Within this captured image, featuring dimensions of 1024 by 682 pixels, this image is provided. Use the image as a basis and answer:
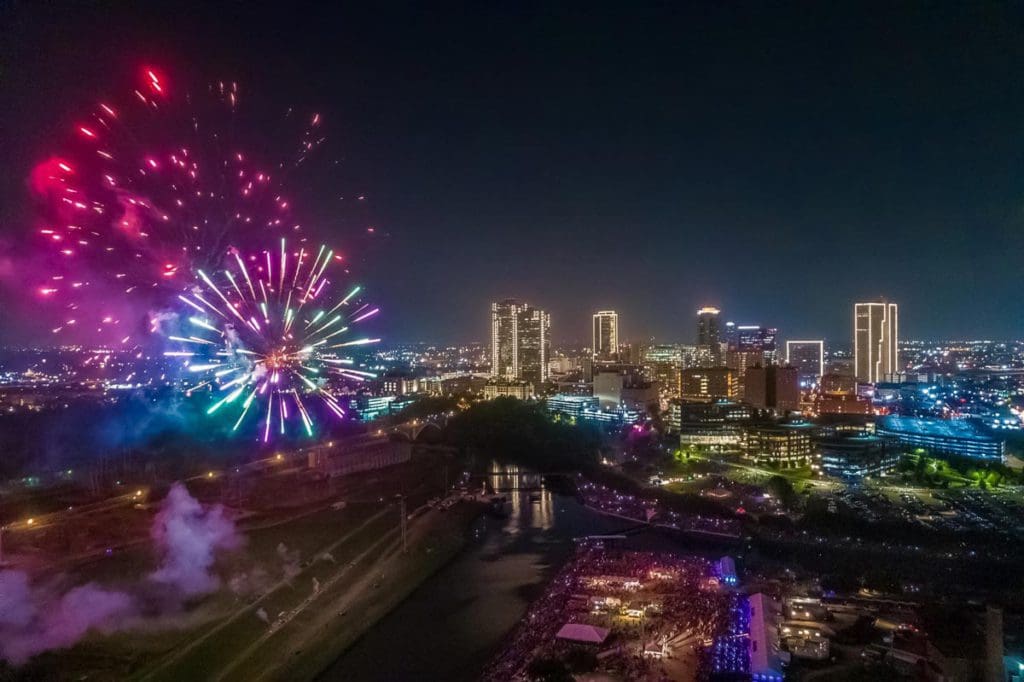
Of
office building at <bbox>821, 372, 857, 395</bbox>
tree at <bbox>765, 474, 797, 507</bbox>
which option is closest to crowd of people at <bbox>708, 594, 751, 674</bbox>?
tree at <bbox>765, 474, 797, 507</bbox>

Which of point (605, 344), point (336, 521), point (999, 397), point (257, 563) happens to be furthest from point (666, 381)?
point (257, 563)

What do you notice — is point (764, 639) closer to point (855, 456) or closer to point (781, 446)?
point (855, 456)

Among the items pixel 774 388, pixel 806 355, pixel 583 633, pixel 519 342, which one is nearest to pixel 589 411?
pixel 774 388

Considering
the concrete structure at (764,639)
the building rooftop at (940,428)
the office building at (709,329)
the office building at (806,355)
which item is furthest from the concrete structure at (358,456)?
the office building at (806,355)

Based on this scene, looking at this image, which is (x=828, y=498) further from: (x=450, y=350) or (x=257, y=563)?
(x=450, y=350)

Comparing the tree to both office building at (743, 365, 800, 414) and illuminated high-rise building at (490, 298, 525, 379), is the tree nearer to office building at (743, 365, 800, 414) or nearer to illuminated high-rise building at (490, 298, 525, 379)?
office building at (743, 365, 800, 414)

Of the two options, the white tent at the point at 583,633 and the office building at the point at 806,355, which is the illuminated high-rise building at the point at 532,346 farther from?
the white tent at the point at 583,633
